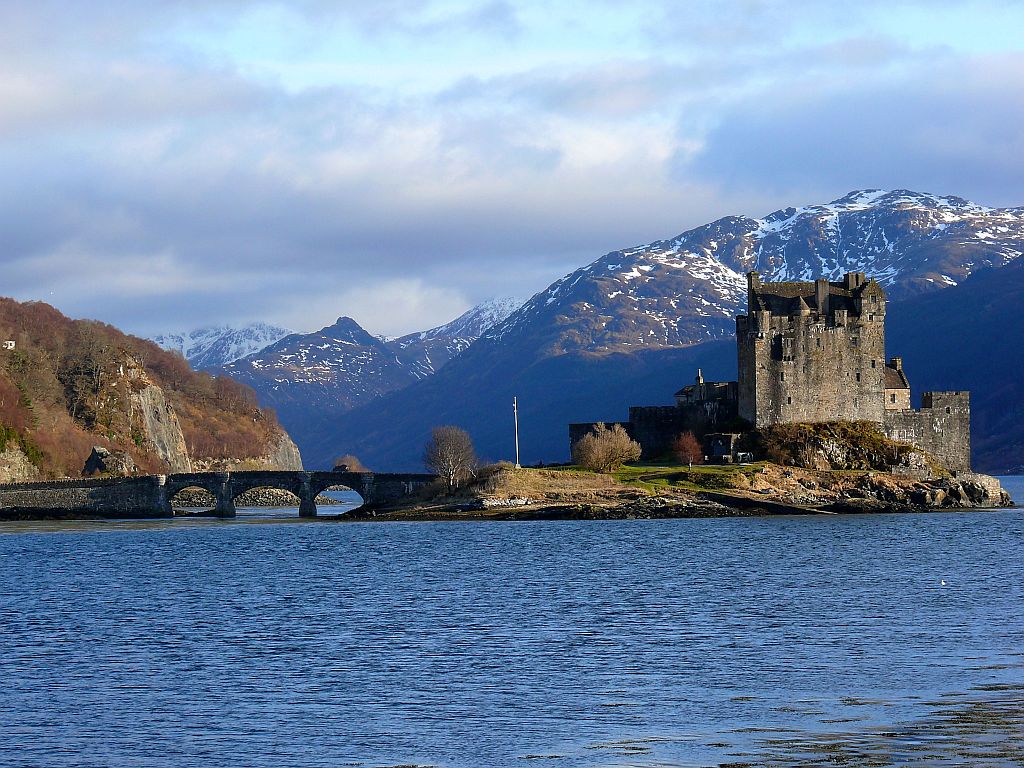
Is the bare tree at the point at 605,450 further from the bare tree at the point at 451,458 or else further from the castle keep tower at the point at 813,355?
the castle keep tower at the point at 813,355

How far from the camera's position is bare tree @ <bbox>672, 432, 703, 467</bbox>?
126 metres

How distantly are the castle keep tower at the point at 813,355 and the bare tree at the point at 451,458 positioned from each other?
76.7 ft

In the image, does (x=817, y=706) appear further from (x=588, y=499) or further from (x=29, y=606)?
(x=588, y=499)

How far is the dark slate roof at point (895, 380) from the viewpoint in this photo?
132 meters

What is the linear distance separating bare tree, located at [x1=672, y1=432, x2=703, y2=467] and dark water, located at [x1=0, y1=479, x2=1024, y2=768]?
35.1 meters

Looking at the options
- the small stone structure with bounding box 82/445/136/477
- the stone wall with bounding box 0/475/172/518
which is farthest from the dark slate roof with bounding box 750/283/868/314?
the small stone structure with bounding box 82/445/136/477

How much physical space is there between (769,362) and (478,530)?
95.2ft

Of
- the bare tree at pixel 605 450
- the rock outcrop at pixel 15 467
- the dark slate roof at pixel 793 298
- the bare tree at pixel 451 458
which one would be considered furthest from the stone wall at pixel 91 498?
the dark slate roof at pixel 793 298

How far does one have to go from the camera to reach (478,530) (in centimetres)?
11269

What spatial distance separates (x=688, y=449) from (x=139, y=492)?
5271 cm

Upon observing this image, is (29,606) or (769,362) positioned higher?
(769,362)

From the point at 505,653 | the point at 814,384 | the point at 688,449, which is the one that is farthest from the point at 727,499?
the point at 505,653

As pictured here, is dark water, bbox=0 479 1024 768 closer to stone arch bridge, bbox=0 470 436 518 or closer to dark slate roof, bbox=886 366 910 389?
dark slate roof, bbox=886 366 910 389

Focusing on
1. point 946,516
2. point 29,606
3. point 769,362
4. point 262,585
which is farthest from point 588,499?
point 29,606
